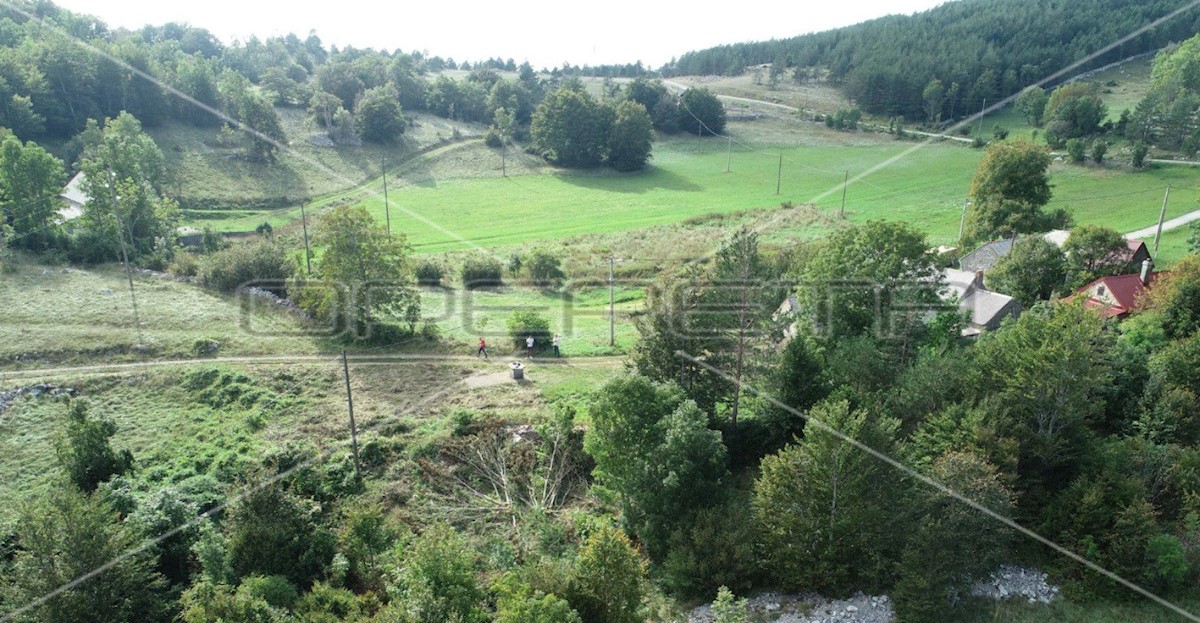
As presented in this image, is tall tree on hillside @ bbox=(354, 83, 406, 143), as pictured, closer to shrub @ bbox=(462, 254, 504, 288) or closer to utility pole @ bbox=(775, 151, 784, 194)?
utility pole @ bbox=(775, 151, 784, 194)

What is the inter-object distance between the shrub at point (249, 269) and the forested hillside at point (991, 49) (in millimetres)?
109435

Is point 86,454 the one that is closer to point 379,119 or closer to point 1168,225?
point 1168,225

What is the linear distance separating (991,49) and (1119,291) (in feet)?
353

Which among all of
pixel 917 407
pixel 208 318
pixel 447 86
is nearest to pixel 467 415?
pixel 917 407

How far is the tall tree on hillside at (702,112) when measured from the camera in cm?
11675

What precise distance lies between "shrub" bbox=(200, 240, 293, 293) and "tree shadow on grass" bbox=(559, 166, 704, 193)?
1960 inches

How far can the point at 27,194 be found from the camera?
5181 cm

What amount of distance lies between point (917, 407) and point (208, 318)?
39.9m

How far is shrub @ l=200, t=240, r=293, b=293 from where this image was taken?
46.9 meters

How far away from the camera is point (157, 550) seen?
72.5 feet

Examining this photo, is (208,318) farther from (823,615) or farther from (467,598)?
(823,615)

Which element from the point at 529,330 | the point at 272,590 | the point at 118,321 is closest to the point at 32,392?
the point at 118,321

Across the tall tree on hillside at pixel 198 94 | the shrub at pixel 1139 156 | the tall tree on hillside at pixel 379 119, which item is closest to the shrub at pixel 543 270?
the tall tree on hillside at pixel 379 119

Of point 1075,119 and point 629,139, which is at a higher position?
point 1075,119
